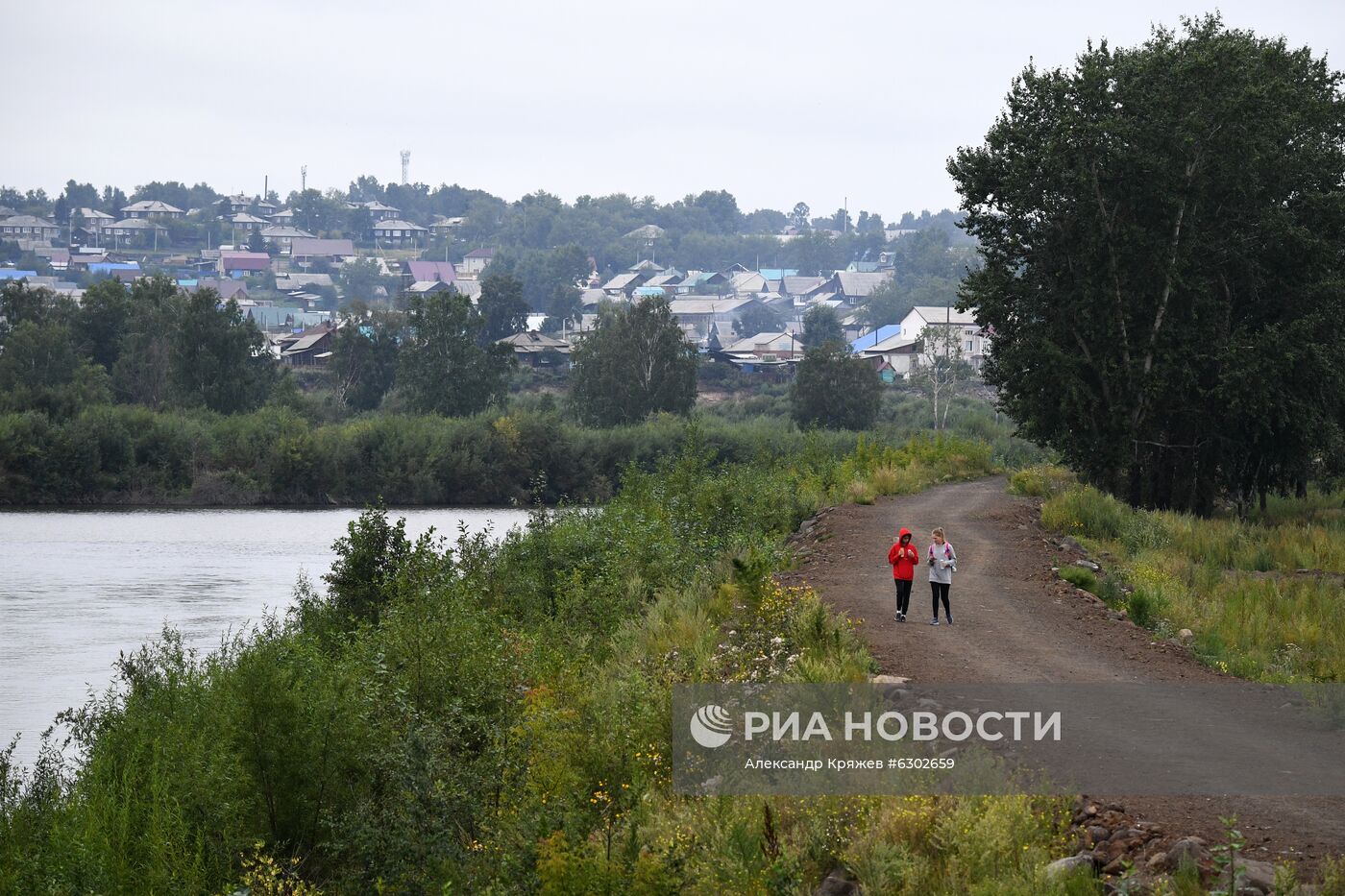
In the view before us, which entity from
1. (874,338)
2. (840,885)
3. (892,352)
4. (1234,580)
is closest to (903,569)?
(840,885)

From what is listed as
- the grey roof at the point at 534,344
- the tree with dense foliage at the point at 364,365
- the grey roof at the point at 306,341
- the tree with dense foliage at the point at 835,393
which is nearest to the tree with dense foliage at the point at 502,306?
the grey roof at the point at 534,344

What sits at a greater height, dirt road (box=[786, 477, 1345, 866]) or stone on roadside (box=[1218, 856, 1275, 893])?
stone on roadside (box=[1218, 856, 1275, 893])

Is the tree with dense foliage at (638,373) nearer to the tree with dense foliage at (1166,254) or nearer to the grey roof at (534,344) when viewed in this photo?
the grey roof at (534,344)

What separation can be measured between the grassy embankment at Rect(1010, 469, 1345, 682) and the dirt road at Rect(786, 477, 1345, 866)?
0.63 metres

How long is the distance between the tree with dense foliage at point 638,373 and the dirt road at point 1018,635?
61621mm

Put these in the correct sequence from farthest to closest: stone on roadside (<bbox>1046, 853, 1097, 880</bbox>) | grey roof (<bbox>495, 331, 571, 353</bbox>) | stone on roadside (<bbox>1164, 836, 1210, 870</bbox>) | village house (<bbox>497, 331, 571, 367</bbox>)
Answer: grey roof (<bbox>495, 331, 571, 353</bbox>) → village house (<bbox>497, 331, 571, 367</bbox>) → stone on roadside (<bbox>1046, 853, 1097, 880</bbox>) → stone on roadside (<bbox>1164, 836, 1210, 870</bbox>)

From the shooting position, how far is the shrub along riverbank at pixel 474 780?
10602 millimetres

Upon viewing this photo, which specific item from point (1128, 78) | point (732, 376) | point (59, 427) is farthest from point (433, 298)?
point (1128, 78)

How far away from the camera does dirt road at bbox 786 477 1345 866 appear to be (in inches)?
413

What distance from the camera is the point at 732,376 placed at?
385ft

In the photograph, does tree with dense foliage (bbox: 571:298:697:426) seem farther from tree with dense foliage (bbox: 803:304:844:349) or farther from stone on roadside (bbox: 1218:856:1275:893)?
stone on roadside (bbox: 1218:856:1275:893)

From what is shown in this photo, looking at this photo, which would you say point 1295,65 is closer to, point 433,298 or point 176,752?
point 176,752

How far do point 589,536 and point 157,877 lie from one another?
1754 cm

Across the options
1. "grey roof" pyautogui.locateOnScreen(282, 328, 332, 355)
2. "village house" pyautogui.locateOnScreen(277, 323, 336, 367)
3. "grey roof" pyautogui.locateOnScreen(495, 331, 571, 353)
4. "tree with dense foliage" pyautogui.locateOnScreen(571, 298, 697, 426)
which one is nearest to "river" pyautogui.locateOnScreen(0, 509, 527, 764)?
"tree with dense foliage" pyautogui.locateOnScreen(571, 298, 697, 426)
